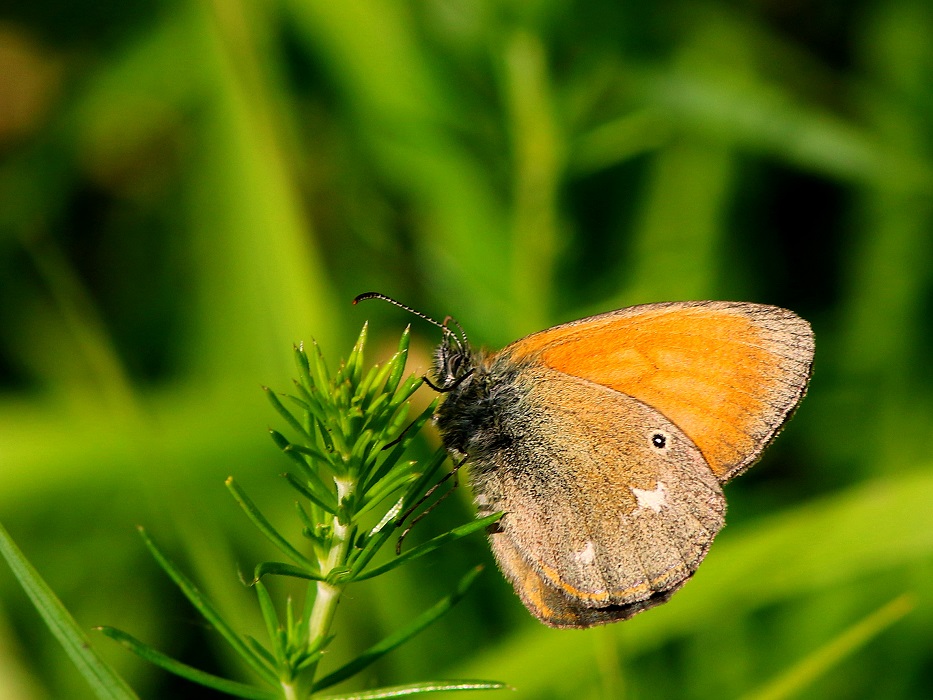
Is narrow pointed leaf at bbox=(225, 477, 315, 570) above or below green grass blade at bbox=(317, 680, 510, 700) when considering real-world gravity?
above

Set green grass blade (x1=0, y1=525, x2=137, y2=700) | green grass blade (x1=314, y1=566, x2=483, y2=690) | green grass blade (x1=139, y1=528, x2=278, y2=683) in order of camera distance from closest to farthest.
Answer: green grass blade (x1=0, y1=525, x2=137, y2=700), green grass blade (x1=139, y1=528, x2=278, y2=683), green grass blade (x1=314, y1=566, x2=483, y2=690)

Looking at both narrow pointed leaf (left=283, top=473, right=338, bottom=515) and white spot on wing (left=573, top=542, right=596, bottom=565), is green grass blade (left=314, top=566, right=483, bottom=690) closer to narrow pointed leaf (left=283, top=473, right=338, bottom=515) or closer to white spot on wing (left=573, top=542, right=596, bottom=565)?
narrow pointed leaf (left=283, top=473, right=338, bottom=515)

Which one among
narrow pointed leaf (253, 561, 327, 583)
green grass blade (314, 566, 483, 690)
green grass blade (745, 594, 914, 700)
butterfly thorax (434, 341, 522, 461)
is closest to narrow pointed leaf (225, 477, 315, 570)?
narrow pointed leaf (253, 561, 327, 583)

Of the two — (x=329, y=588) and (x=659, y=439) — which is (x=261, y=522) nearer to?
(x=329, y=588)

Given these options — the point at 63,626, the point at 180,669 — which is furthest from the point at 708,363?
the point at 63,626

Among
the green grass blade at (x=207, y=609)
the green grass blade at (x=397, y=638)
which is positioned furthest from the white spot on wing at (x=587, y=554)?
the green grass blade at (x=207, y=609)

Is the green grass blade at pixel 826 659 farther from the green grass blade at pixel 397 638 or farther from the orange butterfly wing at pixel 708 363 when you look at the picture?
the green grass blade at pixel 397 638

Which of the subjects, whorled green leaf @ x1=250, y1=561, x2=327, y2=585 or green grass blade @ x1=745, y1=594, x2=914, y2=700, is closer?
whorled green leaf @ x1=250, y1=561, x2=327, y2=585

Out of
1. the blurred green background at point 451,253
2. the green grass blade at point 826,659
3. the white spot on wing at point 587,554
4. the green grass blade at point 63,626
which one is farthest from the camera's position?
the blurred green background at point 451,253
